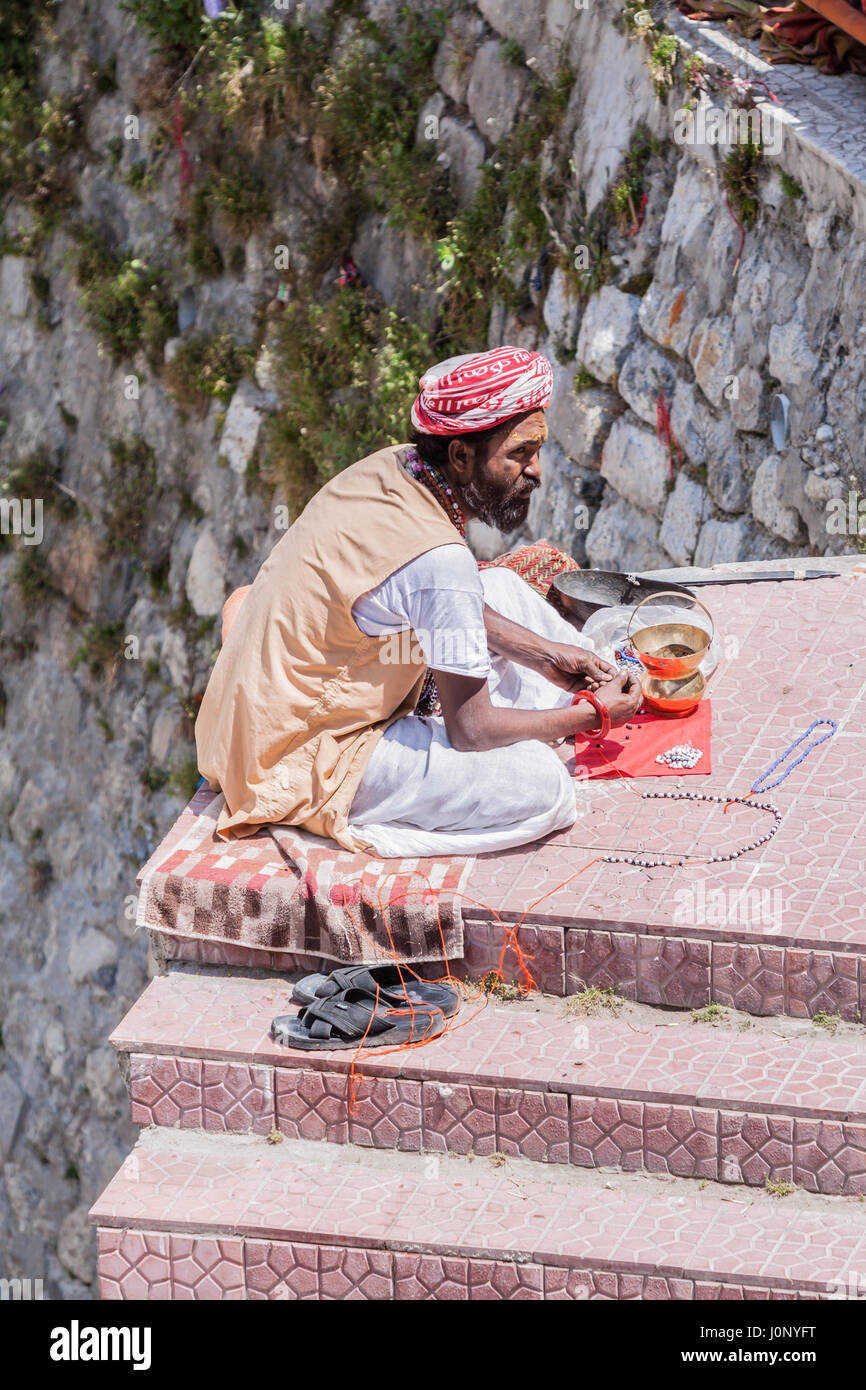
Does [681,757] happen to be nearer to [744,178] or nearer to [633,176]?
[744,178]

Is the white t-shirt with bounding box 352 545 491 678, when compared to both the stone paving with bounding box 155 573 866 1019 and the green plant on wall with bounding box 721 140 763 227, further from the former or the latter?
the green plant on wall with bounding box 721 140 763 227

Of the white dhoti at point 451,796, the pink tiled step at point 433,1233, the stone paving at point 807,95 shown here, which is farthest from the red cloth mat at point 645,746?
the stone paving at point 807,95

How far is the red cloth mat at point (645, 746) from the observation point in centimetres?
434

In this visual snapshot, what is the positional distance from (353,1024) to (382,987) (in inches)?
6.7

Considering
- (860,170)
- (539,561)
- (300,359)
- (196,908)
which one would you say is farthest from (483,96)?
(196,908)

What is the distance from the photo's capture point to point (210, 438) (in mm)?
10570

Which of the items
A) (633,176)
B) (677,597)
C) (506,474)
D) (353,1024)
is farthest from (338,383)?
(353,1024)

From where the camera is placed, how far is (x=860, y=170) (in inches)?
224

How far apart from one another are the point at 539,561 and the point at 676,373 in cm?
186

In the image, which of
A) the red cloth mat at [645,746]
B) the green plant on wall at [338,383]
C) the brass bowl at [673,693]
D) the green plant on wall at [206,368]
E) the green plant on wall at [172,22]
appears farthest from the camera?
the green plant on wall at [172,22]

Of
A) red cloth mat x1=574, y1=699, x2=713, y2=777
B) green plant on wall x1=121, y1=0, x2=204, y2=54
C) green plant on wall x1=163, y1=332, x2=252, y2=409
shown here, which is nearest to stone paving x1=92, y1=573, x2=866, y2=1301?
red cloth mat x1=574, y1=699, x2=713, y2=777

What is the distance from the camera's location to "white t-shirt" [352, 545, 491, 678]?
3.67 m

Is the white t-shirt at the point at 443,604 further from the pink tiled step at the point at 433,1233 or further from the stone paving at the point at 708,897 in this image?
the pink tiled step at the point at 433,1233

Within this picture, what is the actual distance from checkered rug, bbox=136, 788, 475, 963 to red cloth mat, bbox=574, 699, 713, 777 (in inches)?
25.5
